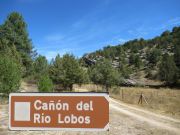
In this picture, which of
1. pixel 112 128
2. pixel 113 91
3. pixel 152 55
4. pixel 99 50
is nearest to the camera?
pixel 112 128

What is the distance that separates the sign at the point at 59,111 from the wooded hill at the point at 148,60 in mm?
54196

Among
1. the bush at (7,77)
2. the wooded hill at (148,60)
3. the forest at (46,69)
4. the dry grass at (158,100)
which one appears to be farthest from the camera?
the wooded hill at (148,60)

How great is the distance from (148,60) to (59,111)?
118326mm

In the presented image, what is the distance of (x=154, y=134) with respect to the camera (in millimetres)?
14297

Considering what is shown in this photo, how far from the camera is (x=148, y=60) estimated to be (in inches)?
4707

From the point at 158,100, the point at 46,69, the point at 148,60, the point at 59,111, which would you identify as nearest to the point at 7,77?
the point at 158,100

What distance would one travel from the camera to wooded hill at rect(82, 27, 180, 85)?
80.2 m

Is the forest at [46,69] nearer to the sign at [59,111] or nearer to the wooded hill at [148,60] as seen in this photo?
the wooded hill at [148,60]

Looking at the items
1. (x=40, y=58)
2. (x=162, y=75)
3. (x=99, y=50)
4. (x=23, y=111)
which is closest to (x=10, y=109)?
(x=23, y=111)

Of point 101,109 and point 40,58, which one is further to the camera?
point 40,58

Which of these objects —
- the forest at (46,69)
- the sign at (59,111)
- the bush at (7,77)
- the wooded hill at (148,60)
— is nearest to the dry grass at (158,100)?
the forest at (46,69)

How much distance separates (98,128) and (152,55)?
115m

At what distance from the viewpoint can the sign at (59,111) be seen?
334 centimetres

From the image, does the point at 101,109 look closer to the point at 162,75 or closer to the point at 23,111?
the point at 23,111
